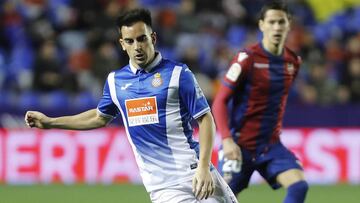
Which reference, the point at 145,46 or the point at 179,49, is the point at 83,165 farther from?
the point at 145,46

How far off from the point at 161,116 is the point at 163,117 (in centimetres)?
1

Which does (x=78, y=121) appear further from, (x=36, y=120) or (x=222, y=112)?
(x=222, y=112)

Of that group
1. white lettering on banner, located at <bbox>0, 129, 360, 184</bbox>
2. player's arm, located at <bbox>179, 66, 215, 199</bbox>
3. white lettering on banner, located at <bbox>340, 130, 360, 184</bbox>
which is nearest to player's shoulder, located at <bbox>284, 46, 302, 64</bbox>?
player's arm, located at <bbox>179, 66, 215, 199</bbox>

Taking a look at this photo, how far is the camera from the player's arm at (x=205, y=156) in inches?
203

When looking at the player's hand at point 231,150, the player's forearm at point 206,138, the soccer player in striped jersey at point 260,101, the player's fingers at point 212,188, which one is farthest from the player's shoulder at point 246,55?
the player's fingers at point 212,188

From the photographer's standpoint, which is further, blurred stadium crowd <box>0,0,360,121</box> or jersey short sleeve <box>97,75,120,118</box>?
blurred stadium crowd <box>0,0,360,121</box>

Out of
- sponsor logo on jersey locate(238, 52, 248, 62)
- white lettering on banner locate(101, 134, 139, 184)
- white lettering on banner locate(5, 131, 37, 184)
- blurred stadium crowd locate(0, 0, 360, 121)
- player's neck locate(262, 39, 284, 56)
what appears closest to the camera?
sponsor logo on jersey locate(238, 52, 248, 62)

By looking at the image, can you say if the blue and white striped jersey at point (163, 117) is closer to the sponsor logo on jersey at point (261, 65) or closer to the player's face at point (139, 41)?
the player's face at point (139, 41)

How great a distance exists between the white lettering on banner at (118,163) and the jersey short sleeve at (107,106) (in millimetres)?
6775

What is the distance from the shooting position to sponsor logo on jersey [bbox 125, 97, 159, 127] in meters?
5.43

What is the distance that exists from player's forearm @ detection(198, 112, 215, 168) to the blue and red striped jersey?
1.88 meters

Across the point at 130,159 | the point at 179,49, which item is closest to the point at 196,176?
the point at 130,159

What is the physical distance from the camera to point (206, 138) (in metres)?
5.26

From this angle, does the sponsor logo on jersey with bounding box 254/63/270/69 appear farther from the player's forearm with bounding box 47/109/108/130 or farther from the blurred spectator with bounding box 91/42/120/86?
the blurred spectator with bounding box 91/42/120/86
